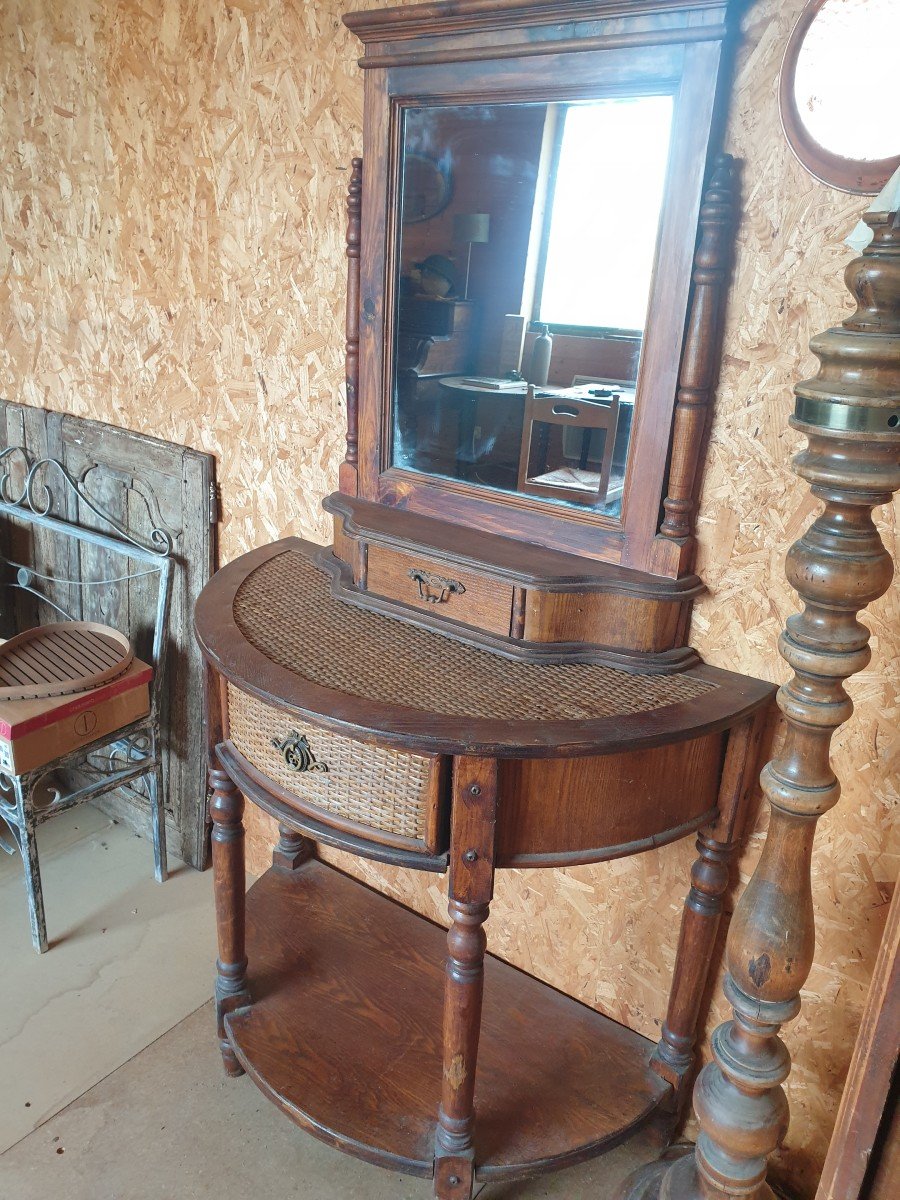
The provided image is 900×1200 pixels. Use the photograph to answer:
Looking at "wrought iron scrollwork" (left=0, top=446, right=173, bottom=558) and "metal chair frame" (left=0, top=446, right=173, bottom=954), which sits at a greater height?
"wrought iron scrollwork" (left=0, top=446, right=173, bottom=558)

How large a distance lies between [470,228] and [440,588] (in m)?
0.54

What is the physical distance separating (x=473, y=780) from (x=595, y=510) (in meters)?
0.46

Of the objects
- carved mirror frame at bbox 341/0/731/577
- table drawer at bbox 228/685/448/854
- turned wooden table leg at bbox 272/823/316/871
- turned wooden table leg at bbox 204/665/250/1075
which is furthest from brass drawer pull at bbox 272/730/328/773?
turned wooden table leg at bbox 272/823/316/871

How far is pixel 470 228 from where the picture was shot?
4.43 ft

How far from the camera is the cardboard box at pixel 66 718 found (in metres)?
1.78

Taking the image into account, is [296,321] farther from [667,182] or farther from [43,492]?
[43,492]

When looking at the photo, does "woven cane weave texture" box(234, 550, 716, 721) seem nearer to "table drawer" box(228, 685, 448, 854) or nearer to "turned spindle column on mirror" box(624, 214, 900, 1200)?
"table drawer" box(228, 685, 448, 854)

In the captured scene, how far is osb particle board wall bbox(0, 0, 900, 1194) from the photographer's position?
1.20 metres

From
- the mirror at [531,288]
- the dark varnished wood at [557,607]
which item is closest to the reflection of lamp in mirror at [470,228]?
the mirror at [531,288]

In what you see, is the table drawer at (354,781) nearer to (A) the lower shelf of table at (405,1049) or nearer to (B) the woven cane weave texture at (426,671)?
(B) the woven cane weave texture at (426,671)

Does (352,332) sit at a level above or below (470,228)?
below

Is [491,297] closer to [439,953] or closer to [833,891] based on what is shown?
[833,891]

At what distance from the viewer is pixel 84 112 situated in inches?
73.9

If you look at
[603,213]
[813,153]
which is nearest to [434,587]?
[603,213]
